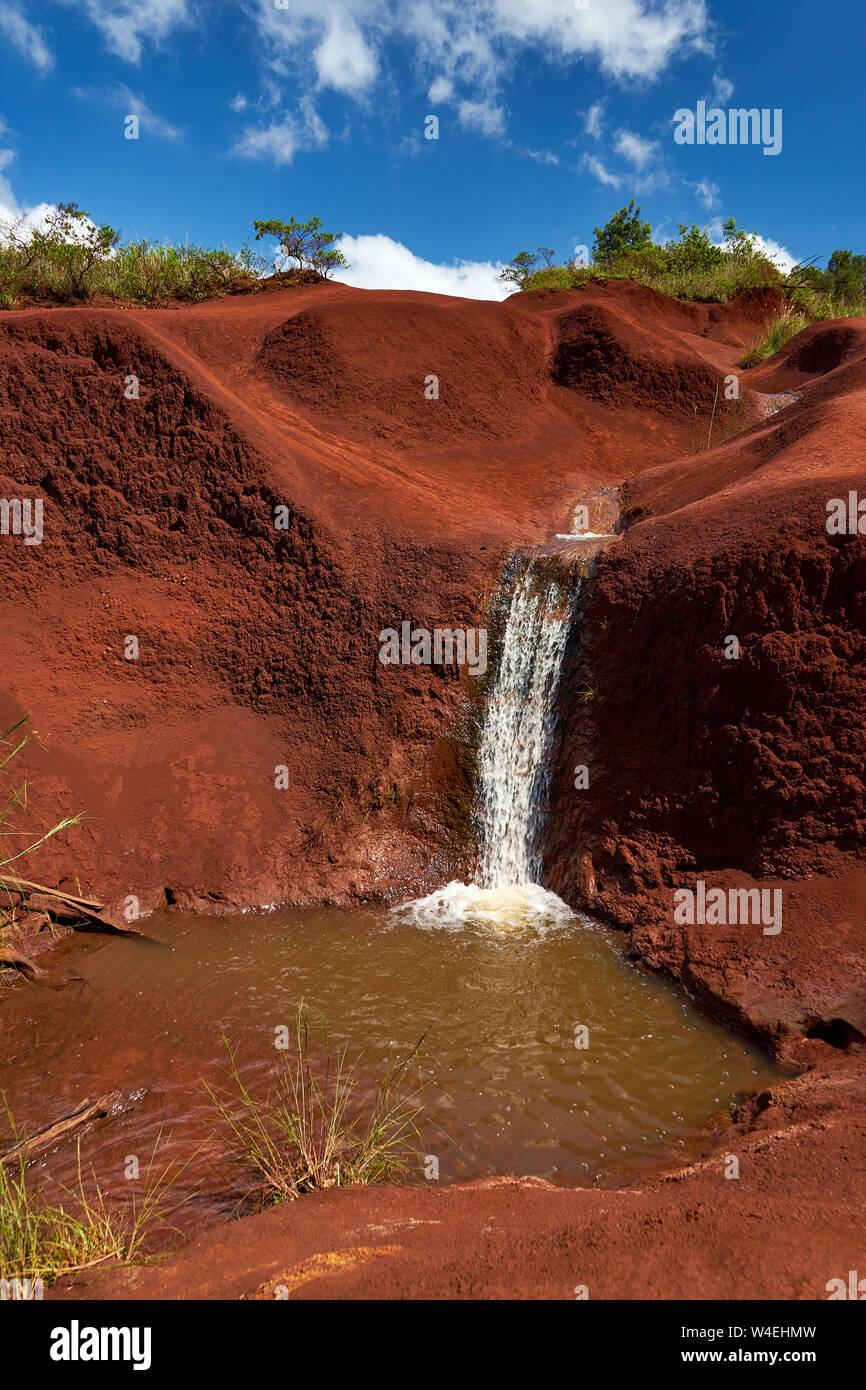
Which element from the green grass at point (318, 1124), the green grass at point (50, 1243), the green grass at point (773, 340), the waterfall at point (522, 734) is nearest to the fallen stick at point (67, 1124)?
the green grass at point (318, 1124)

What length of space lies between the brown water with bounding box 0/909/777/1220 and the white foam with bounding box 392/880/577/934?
0.13 m

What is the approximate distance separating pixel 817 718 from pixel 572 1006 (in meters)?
2.72

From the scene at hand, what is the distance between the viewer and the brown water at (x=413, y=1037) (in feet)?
13.1

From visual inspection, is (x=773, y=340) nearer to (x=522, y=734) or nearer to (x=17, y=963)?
(x=522, y=734)

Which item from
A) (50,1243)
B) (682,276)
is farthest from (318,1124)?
(682,276)

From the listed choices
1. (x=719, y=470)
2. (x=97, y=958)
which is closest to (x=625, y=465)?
(x=719, y=470)

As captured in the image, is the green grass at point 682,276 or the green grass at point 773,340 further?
the green grass at point 682,276

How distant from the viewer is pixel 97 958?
5984 millimetres

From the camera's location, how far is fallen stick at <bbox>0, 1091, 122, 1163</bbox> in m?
A: 3.75

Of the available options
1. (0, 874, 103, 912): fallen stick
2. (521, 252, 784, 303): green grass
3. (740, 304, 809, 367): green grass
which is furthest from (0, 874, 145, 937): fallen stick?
(521, 252, 784, 303): green grass

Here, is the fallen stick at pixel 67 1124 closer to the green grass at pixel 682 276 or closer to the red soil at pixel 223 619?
the red soil at pixel 223 619

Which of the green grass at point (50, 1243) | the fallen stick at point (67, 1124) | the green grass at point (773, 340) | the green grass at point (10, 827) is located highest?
the green grass at point (773, 340)

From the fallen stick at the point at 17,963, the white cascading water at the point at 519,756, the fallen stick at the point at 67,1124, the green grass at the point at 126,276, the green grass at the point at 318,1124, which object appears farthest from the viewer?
the green grass at the point at 126,276
